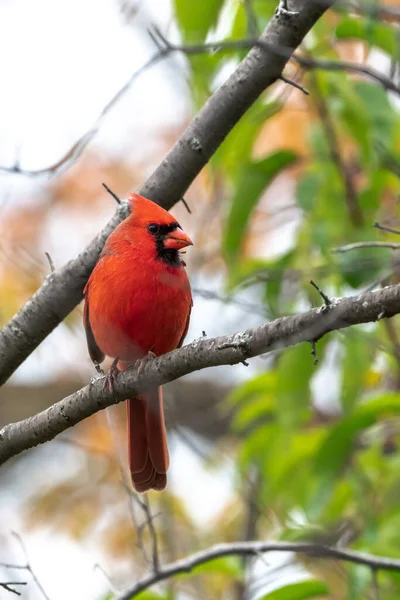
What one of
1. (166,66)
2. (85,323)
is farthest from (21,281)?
(85,323)

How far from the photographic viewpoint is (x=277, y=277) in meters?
3.46

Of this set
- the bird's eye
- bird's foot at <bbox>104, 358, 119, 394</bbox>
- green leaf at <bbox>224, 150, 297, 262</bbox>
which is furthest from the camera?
green leaf at <bbox>224, 150, 297, 262</bbox>

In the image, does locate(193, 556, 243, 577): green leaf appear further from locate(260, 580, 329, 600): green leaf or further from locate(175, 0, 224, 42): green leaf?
locate(175, 0, 224, 42): green leaf

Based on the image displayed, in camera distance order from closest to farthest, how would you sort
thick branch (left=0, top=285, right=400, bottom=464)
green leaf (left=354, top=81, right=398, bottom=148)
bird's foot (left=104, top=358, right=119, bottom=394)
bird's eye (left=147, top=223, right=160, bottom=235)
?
1. thick branch (left=0, top=285, right=400, bottom=464)
2. bird's foot (left=104, top=358, right=119, bottom=394)
3. bird's eye (left=147, top=223, right=160, bottom=235)
4. green leaf (left=354, top=81, right=398, bottom=148)

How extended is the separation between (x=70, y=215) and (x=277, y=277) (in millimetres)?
4119

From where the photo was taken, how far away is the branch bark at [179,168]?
3.00 m

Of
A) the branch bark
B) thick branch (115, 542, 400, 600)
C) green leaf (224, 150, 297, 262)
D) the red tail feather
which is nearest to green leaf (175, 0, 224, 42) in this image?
the branch bark

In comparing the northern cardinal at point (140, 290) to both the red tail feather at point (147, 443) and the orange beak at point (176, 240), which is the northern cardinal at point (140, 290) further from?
the red tail feather at point (147, 443)

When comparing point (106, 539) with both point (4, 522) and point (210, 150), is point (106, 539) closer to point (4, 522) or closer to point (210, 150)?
point (4, 522)

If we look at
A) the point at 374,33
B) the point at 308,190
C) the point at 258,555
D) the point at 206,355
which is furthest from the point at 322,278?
the point at 206,355

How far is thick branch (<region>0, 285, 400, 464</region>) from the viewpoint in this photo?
2035 millimetres

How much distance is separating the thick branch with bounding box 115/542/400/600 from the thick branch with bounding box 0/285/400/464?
749 millimetres

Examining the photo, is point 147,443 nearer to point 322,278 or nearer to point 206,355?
point 322,278

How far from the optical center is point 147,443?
12.5ft
